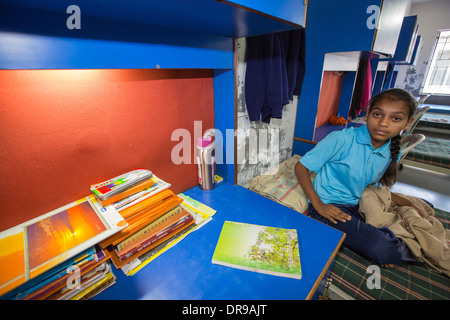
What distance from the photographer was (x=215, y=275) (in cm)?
82

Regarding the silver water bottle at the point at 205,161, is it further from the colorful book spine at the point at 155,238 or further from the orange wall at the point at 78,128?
the colorful book spine at the point at 155,238

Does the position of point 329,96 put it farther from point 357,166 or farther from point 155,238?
point 155,238

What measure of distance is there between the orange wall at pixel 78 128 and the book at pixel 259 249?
60 cm

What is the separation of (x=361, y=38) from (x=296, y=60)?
1.75 feet

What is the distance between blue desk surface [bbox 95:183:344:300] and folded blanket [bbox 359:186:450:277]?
1.51 feet

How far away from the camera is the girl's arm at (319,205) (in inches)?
49.4

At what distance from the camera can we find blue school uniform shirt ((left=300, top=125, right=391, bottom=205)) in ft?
4.42

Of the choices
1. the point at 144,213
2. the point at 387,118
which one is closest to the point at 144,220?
the point at 144,213

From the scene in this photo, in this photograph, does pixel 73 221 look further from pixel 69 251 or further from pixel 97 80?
pixel 97 80

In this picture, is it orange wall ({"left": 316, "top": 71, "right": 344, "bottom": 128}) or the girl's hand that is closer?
the girl's hand

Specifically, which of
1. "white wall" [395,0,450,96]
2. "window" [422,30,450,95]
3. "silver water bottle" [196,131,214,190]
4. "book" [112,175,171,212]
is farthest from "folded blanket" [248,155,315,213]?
"window" [422,30,450,95]

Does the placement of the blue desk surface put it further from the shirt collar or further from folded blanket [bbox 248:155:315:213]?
the shirt collar

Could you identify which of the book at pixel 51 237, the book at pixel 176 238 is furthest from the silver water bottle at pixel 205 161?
the book at pixel 51 237

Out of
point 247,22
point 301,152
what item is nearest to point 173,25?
point 247,22
